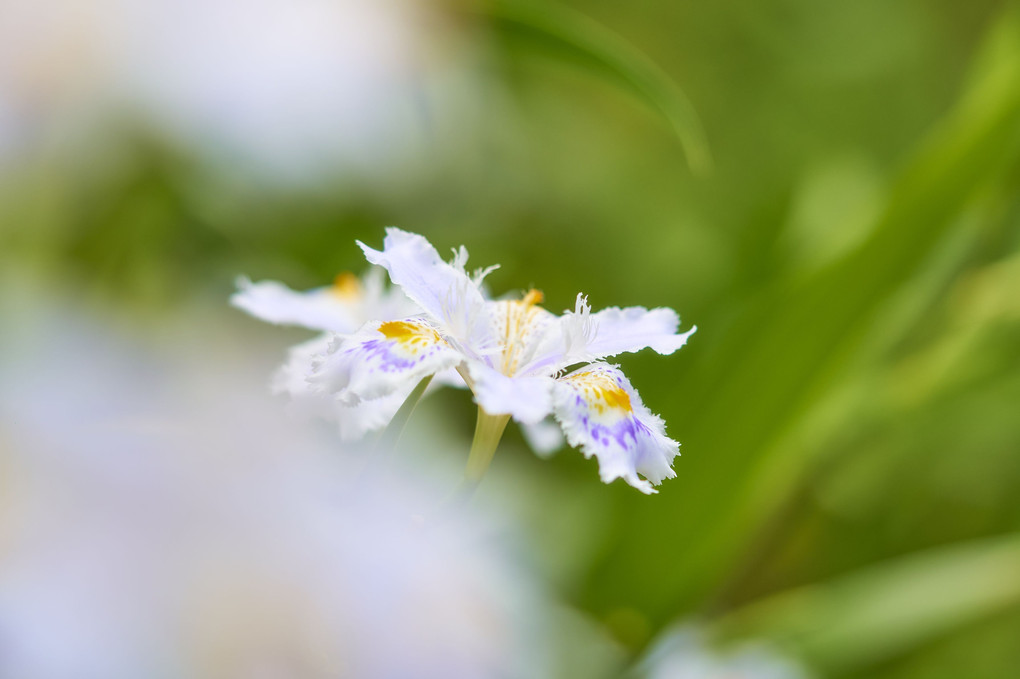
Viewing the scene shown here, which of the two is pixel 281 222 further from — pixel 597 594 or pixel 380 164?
pixel 597 594

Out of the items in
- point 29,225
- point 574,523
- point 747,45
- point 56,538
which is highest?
point 747,45

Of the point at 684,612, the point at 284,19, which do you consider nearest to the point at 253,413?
the point at 284,19

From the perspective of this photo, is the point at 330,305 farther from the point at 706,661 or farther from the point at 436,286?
the point at 706,661

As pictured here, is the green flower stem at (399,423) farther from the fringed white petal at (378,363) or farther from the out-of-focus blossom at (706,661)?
the out-of-focus blossom at (706,661)

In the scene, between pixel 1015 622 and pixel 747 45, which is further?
pixel 747 45

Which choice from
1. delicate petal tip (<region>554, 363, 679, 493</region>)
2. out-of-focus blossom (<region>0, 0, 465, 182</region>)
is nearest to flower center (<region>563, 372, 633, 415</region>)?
delicate petal tip (<region>554, 363, 679, 493</region>)

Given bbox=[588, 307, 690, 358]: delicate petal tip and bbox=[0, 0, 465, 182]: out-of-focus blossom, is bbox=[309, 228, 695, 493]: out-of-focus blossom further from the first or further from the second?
bbox=[0, 0, 465, 182]: out-of-focus blossom

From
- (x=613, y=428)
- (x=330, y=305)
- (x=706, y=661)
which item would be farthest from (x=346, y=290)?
(x=706, y=661)
